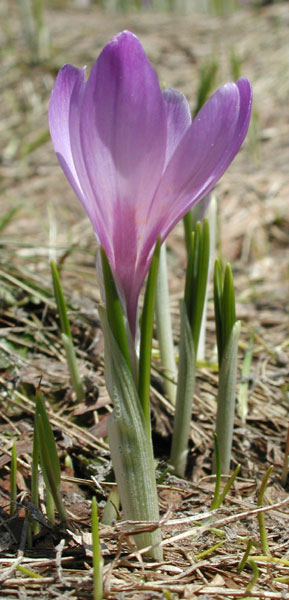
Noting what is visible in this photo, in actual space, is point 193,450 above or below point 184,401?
below

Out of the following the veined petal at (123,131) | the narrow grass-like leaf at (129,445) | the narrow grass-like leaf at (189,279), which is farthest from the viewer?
the narrow grass-like leaf at (189,279)

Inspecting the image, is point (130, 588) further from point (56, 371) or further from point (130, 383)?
point (56, 371)

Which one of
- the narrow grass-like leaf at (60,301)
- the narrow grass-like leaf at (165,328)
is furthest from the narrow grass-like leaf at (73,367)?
the narrow grass-like leaf at (165,328)

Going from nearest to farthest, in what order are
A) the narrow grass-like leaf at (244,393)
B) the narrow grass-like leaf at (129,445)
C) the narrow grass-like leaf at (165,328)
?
the narrow grass-like leaf at (129,445)
the narrow grass-like leaf at (165,328)
the narrow grass-like leaf at (244,393)

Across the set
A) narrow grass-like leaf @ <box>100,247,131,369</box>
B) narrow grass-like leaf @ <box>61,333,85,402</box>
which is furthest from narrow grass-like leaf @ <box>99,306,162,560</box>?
narrow grass-like leaf @ <box>61,333,85,402</box>

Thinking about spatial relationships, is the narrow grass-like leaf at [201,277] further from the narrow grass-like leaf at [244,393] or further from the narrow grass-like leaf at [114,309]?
the narrow grass-like leaf at [244,393]

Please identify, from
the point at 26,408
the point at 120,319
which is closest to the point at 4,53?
the point at 26,408
